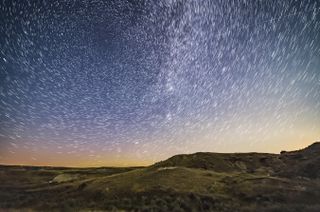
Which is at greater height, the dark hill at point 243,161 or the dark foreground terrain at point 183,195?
the dark hill at point 243,161

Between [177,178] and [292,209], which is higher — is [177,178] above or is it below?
above

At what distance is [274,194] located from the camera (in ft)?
207

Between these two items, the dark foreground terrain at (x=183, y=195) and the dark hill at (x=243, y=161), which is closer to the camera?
the dark foreground terrain at (x=183, y=195)

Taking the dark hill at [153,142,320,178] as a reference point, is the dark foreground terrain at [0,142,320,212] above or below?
below

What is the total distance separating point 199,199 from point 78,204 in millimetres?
21445

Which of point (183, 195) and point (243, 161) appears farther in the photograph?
point (243, 161)

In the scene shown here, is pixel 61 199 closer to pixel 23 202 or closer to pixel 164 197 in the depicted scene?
pixel 23 202

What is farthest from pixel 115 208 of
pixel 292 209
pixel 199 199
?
pixel 292 209

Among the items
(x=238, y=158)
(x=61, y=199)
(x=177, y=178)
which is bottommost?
(x=61, y=199)

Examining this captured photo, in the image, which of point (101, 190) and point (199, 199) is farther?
point (101, 190)

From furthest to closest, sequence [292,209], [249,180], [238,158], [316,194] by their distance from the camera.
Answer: [238,158] < [249,180] < [316,194] < [292,209]

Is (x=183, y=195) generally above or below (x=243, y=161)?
below

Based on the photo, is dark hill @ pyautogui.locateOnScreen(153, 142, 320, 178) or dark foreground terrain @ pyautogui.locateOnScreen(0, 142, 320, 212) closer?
dark foreground terrain @ pyautogui.locateOnScreen(0, 142, 320, 212)

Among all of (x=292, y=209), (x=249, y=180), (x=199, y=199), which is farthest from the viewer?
(x=249, y=180)
